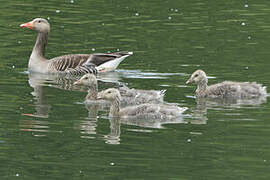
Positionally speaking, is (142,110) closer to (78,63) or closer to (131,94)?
(131,94)

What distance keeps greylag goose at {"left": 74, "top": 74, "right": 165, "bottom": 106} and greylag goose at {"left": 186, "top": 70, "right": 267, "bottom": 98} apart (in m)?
1.49

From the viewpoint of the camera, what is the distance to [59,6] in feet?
108

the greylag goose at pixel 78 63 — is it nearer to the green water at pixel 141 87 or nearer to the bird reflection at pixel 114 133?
the green water at pixel 141 87

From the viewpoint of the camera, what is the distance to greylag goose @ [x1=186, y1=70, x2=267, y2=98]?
1961cm

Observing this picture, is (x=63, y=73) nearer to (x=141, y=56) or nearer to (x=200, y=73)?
(x=141, y=56)

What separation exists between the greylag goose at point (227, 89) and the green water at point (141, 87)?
0.49 metres

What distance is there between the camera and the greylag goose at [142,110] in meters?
17.5

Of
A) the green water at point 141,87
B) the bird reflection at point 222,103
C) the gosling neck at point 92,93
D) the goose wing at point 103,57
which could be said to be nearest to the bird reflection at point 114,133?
the green water at point 141,87

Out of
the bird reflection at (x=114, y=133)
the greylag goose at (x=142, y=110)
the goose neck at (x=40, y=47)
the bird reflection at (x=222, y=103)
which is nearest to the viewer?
the bird reflection at (x=114, y=133)

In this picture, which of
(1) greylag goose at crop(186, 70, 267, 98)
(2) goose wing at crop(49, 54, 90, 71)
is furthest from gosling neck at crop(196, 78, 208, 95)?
(2) goose wing at crop(49, 54, 90, 71)

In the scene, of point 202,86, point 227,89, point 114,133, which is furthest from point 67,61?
point 114,133

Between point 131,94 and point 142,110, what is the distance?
5.88 ft

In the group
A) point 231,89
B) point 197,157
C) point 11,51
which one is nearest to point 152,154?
point 197,157

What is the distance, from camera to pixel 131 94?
19.4 metres
